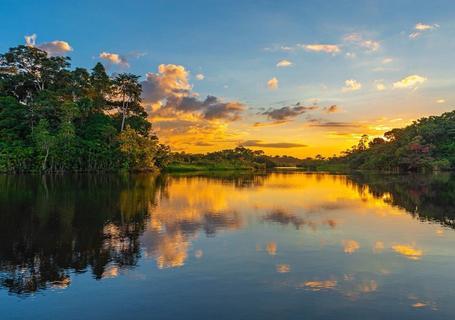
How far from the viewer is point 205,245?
43.4 ft

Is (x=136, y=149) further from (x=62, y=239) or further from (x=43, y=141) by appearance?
(x=62, y=239)

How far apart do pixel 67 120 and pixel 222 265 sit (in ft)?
194

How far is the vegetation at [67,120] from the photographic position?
2388 inches

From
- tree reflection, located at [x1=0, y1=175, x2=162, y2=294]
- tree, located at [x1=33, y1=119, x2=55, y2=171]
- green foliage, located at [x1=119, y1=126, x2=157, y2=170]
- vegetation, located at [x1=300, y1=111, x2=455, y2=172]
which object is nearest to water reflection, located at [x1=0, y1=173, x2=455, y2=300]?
tree reflection, located at [x1=0, y1=175, x2=162, y2=294]

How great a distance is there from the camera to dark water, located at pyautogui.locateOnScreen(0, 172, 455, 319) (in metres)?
7.92

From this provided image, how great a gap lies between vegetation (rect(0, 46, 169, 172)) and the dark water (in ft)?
143

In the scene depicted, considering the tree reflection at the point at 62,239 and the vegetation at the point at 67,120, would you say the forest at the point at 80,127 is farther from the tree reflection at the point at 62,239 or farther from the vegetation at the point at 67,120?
the tree reflection at the point at 62,239

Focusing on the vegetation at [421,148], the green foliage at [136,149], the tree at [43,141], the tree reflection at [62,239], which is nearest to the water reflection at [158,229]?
the tree reflection at [62,239]

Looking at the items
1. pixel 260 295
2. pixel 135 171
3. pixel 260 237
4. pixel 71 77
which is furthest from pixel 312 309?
pixel 71 77

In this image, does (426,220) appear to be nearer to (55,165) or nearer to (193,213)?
(193,213)

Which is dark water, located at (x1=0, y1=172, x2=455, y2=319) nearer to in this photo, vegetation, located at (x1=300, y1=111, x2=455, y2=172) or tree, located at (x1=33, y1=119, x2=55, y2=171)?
tree, located at (x1=33, y1=119, x2=55, y2=171)

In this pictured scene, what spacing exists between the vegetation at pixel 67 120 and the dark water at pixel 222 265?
1711 inches

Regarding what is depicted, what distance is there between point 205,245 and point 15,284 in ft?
19.1

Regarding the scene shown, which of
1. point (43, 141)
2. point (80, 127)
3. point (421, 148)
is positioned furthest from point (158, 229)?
point (421, 148)
